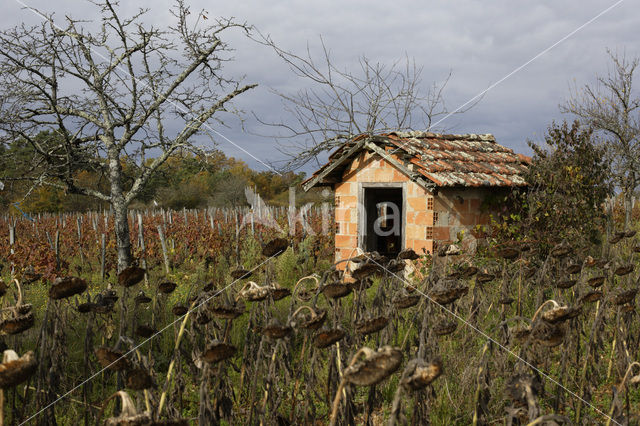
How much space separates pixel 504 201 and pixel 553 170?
1008 millimetres

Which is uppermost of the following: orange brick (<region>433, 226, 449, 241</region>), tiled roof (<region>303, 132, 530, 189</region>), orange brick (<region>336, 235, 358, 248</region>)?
tiled roof (<region>303, 132, 530, 189</region>)

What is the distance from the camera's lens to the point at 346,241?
982cm

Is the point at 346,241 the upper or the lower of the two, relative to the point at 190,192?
lower

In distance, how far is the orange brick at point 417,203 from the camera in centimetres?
848

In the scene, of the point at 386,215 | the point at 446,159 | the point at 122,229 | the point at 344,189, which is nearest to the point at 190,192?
the point at 122,229

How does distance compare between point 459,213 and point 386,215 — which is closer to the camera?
point 459,213

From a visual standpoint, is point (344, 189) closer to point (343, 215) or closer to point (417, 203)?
point (343, 215)

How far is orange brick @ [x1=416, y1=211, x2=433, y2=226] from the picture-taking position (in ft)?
27.5

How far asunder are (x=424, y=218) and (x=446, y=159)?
127 cm

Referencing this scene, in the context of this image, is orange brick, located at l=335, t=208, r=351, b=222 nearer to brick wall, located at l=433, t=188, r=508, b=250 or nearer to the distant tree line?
brick wall, located at l=433, t=188, r=508, b=250

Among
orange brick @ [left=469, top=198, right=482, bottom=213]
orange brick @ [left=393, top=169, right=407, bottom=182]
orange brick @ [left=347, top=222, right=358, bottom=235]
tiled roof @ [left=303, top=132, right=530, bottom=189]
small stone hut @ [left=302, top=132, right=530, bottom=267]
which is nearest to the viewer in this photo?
Result: tiled roof @ [left=303, top=132, right=530, bottom=189]

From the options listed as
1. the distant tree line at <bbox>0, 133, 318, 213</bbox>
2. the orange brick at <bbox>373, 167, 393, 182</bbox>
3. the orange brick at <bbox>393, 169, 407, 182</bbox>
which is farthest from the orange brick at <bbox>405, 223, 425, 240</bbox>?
the distant tree line at <bbox>0, 133, 318, 213</bbox>

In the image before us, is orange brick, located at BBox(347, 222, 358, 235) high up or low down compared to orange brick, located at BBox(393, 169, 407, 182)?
down

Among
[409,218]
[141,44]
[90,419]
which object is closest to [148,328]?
[90,419]
